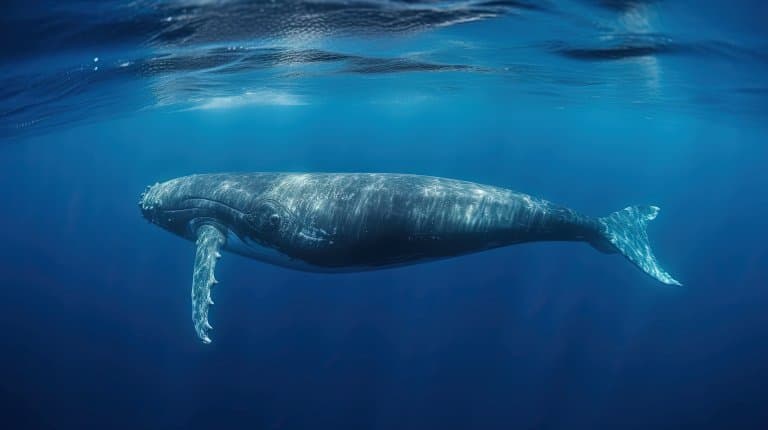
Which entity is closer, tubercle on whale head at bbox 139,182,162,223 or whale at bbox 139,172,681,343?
whale at bbox 139,172,681,343

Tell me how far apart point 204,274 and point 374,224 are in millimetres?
3541

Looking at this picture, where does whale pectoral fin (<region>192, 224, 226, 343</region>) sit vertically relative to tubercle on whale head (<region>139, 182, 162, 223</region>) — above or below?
below

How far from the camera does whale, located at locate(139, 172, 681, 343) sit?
848 centimetres

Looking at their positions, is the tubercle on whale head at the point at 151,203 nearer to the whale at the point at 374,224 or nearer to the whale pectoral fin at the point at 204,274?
the whale pectoral fin at the point at 204,274

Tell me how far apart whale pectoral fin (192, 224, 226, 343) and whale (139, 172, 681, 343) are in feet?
0.07

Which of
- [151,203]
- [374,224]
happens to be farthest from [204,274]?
[374,224]

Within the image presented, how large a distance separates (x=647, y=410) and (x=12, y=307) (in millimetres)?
30022

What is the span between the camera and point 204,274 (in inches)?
359

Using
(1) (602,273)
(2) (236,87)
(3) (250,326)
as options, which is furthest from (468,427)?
(2) (236,87)

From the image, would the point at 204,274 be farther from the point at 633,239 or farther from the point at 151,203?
the point at 633,239

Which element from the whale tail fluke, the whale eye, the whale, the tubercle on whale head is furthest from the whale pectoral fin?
the whale tail fluke

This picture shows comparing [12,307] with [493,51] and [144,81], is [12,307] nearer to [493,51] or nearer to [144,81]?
[144,81]

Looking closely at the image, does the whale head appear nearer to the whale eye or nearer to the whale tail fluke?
the whale eye

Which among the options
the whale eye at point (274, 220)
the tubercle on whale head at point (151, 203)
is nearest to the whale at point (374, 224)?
the whale eye at point (274, 220)
